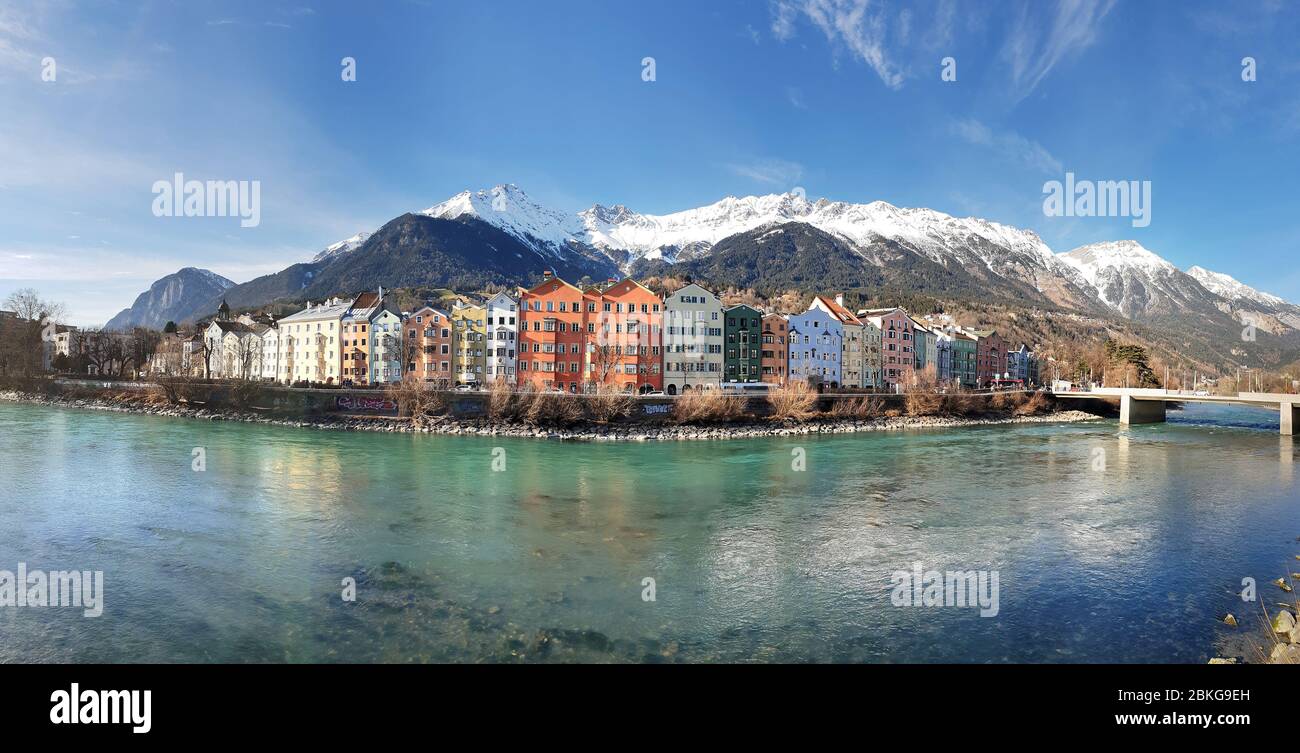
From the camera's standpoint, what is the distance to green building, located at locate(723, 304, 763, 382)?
67.6 metres

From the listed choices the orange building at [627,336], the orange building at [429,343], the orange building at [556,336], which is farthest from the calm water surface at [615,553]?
the orange building at [429,343]

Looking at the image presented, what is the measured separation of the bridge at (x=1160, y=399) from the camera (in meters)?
54.8

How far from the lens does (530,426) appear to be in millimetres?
46469

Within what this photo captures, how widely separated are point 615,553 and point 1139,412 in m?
77.6

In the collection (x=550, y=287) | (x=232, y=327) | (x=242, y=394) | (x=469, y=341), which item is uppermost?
(x=550, y=287)

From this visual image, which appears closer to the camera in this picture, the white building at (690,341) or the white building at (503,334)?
the white building at (690,341)

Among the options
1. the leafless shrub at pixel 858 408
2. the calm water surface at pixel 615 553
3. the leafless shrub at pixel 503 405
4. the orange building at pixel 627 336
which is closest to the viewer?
the calm water surface at pixel 615 553

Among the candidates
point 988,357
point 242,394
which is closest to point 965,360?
point 988,357

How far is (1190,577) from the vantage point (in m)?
14.1

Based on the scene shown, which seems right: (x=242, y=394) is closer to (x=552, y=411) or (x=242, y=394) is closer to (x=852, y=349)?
(x=552, y=411)

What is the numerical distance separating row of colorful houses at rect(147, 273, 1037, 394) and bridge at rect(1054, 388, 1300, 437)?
18875 millimetres

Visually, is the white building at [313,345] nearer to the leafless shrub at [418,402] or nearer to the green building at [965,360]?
the leafless shrub at [418,402]

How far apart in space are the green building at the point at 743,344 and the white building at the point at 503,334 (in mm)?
22389

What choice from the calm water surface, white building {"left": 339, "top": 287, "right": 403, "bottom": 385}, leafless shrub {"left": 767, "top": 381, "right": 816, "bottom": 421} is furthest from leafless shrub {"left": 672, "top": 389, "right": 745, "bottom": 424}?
white building {"left": 339, "top": 287, "right": 403, "bottom": 385}
